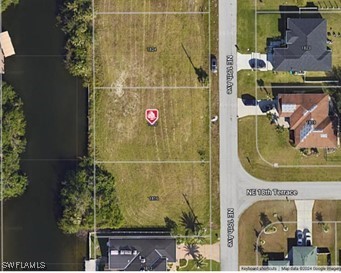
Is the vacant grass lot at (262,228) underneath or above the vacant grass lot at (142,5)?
underneath

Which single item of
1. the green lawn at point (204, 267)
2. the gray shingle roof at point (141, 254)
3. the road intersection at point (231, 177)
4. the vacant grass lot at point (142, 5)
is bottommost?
the green lawn at point (204, 267)

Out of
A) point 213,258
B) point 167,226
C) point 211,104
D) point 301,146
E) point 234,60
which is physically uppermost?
point 234,60

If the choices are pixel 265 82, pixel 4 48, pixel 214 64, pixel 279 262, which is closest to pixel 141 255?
pixel 279 262

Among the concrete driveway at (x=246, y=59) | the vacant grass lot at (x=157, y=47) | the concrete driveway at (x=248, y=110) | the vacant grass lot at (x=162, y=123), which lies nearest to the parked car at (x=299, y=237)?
the concrete driveway at (x=248, y=110)

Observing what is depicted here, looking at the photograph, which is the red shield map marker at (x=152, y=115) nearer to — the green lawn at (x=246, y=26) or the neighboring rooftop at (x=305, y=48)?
the green lawn at (x=246, y=26)

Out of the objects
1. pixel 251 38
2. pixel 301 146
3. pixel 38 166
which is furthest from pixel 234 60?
pixel 38 166

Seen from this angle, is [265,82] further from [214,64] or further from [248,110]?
[214,64]

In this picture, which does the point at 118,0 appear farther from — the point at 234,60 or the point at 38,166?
the point at 38,166

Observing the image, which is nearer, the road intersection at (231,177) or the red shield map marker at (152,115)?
the road intersection at (231,177)
